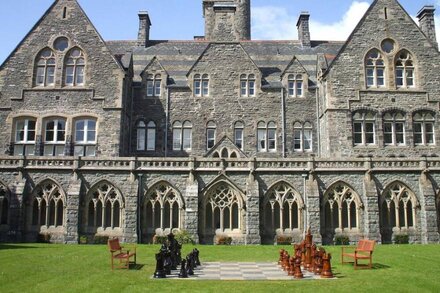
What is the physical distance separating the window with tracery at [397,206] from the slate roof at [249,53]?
12.1 metres

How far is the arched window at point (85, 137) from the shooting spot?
102ft

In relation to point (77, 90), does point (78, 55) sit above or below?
above

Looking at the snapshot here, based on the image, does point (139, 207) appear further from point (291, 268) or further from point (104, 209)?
point (291, 268)

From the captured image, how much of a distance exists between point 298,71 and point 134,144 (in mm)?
13816

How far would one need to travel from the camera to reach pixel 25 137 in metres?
31.5

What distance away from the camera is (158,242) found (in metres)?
25.5

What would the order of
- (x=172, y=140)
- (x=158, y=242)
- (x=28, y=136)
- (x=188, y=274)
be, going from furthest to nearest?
(x=172, y=140)
(x=28, y=136)
(x=158, y=242)
(x=188, y=274)

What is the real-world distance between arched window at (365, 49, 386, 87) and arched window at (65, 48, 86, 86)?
2063 cm

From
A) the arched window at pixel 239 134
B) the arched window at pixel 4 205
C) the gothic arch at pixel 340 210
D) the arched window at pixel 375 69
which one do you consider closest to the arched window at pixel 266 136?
the arched window at pixel 239 134

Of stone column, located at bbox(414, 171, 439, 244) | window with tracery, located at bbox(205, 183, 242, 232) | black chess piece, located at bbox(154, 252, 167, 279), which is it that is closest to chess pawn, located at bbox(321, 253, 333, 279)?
black chess piece, located at bbox(154, 252, 167, 279)

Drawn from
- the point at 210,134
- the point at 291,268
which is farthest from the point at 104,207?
the point at 291,268

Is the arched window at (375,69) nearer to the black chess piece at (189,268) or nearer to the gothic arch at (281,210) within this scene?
the gothic arch at (281,210)

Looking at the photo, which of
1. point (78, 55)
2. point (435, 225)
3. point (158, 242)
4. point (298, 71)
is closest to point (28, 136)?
point (78, 55)

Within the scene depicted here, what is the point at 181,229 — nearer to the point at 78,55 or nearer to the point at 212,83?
the point at 212,83
